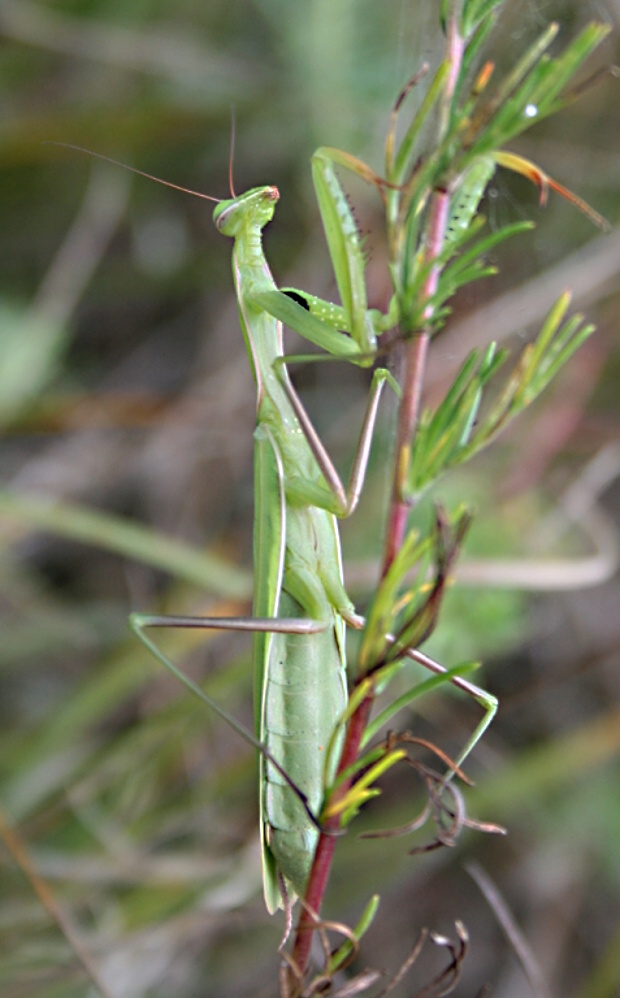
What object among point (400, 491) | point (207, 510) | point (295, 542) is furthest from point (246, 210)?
point (207, 510)

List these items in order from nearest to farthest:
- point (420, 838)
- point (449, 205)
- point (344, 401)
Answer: point (449, 205), point (420, 838), point (344, 401)

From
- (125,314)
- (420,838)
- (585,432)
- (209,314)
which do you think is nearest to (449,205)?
(420,838)

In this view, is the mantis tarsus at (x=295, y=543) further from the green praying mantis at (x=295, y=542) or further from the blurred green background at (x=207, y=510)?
the blurred green background at (x=207, y=510)

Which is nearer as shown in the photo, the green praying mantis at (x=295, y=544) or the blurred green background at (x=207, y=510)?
the green praying mantis at (x=295, y=544)

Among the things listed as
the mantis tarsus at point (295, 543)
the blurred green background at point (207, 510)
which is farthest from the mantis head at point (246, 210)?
the blurred green background at point (207, 510)

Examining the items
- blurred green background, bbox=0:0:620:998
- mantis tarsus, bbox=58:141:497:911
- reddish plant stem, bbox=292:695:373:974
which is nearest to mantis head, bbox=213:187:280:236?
mantis tarsus, bbox=58:141:497:911

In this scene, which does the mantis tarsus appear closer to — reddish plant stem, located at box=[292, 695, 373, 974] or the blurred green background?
reddish plant stem, located at box=[292, 695, 373, 974]

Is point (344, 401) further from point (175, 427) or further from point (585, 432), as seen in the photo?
point (585, 432)
